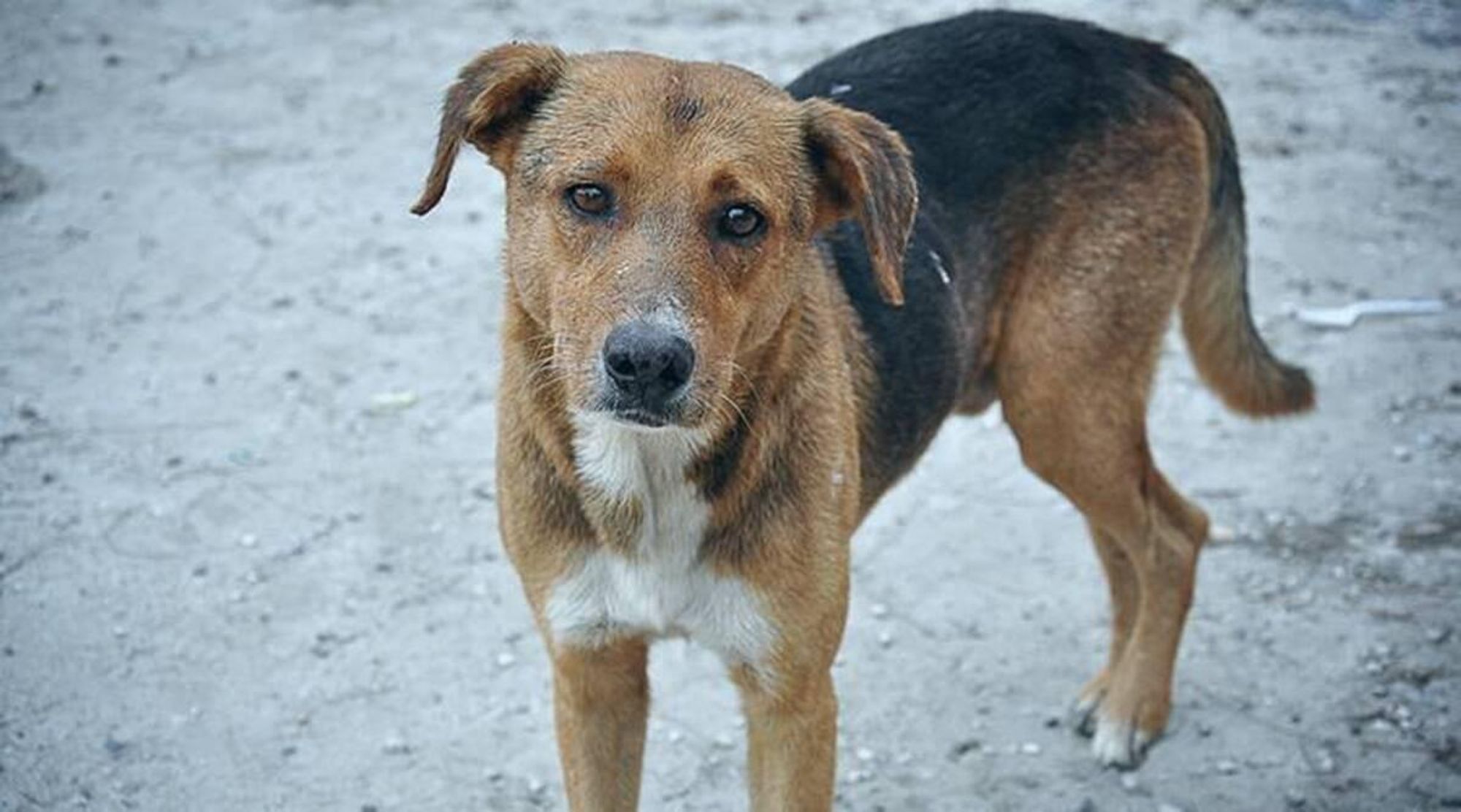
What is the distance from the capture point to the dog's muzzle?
3.25 meters

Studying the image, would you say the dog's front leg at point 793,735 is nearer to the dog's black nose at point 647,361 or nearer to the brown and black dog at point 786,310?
the brown and black dog at point 786,310

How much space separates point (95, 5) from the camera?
9086 mm

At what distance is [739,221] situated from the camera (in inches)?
→ 138

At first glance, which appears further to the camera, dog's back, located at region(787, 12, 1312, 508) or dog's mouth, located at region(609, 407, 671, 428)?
dog's back, located at region(787, 12, 1312, 508)

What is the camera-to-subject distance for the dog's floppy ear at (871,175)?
3.61m

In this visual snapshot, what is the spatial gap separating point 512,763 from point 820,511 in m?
1.47

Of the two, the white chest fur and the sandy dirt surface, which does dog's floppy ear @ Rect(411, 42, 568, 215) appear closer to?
the white chest fur

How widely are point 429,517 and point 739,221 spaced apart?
2.51 m

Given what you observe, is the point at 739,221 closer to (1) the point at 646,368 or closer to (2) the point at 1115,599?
(1) the point at 646,368

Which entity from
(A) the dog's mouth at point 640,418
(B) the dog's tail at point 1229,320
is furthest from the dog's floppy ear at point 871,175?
(B) the dog's tail at point 1229,320

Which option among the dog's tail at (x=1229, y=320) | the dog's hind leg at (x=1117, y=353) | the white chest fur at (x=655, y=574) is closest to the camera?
the white chest fur at (x=655, y=574)

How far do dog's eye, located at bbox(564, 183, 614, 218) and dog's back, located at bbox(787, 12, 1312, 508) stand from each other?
0.94 m

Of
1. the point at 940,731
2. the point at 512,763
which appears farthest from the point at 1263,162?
the point at 512,763

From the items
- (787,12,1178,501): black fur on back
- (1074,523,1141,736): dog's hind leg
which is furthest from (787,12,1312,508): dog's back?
(1074,523,1141,736): dog's hind leg
